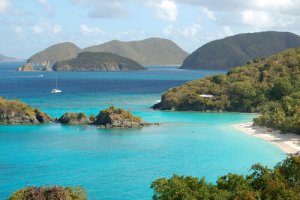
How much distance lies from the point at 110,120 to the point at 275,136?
26.4 m

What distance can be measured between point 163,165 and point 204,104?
4794 cm

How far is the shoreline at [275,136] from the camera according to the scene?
57303 millimetres

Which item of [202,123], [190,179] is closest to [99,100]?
[202,123]

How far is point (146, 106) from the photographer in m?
103

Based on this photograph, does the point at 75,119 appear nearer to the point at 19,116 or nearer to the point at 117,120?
the point at 117,120

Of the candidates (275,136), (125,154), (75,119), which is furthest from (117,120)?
(275,136)

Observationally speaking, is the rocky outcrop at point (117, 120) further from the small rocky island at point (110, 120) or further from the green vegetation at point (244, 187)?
the green vegetation at point (244, 187)

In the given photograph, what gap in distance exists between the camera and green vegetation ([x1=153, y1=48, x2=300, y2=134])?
93.8 meters

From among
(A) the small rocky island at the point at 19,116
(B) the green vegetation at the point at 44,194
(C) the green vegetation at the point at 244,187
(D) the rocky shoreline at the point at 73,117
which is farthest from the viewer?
(A) the small rocky island at the point at 19,116

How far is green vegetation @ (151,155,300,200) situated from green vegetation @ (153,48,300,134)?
51.9 m

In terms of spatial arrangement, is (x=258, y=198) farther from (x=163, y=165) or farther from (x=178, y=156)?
(x=178, y=156)

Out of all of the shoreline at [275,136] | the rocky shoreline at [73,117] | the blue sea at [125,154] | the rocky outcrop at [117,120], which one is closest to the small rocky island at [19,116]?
the rocky shoreline at [73,117]

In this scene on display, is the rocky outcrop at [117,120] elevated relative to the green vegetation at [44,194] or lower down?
elevated

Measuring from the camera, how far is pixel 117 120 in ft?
253
